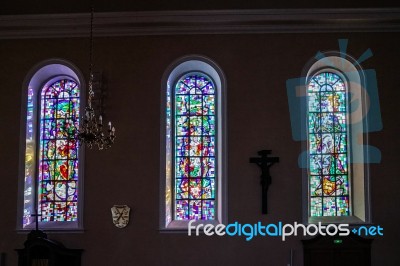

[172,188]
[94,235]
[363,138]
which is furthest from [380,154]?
[94,235]

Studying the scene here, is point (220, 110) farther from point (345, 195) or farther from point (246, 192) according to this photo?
point (345, 195)

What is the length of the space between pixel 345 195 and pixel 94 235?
15.8 feet

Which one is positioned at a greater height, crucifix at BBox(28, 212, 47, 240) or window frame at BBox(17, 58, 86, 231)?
window frame at BBox(17, 58, 86, 231)

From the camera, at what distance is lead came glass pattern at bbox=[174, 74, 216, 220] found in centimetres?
1106

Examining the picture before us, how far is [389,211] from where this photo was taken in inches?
412

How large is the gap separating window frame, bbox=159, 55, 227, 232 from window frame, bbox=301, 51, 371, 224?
1.54m

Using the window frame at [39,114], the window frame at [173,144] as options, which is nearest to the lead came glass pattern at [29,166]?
the window frame at [39,114]

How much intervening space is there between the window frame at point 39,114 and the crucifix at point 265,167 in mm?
3351

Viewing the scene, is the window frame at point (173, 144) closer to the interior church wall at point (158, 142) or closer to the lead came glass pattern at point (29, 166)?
the interior church wall at point (158, 142)

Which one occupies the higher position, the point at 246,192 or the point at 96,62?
the point at 96,62

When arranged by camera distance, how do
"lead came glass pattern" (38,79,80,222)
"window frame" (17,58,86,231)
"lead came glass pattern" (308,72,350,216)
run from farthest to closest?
1. "lead came glass pattern" (38,79,80,222)
2. "lead came glass pattern" (308,72,350,216)
3. "window frame" (17,58,86,231)

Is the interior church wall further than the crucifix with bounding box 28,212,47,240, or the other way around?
the interior church wall

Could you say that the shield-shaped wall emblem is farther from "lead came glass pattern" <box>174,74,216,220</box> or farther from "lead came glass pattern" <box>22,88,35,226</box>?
"lead came glass pattern" <box>22,88,35,226</box>

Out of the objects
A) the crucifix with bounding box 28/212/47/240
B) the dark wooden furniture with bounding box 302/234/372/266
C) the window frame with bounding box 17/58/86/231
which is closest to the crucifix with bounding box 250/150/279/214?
the dark wooden furniture with bounding box 302/234/372/266
